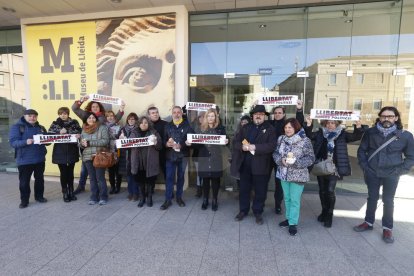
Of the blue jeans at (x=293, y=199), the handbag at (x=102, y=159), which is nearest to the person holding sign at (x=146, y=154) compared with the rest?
the handbag at (x=102, y=159)

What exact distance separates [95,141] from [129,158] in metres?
0.70

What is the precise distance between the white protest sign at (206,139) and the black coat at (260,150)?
267 millimetres

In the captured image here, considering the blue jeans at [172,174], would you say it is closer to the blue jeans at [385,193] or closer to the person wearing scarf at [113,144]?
the person wearing scarf at [113,144]

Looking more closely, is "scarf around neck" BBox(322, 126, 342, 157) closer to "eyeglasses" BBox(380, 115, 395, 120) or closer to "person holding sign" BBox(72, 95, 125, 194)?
"eyeglasses" BBox(380, 115, 395, 120)

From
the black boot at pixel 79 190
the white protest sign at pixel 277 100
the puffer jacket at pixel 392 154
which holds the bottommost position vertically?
the black boot at pixel 79 190

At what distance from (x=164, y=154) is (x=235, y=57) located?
113 inches

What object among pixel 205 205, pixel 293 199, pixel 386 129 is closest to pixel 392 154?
pixel 386 129

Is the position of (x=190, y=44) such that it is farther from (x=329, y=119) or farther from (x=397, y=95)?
(x=397, y=95)

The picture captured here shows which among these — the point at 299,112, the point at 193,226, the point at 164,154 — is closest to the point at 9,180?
the point at 164,154

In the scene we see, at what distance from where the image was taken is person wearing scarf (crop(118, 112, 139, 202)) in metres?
4.65

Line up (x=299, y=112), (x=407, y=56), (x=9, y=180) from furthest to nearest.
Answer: (x=9, y=180)
(x=407, y=56)
(x=299, y=112)

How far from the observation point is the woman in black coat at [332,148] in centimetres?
359

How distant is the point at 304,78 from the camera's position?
5.36 meters

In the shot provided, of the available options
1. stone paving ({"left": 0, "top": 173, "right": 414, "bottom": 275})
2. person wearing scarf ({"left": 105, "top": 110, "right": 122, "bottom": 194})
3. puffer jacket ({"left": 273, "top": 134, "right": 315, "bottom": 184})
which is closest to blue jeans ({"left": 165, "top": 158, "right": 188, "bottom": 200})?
stone paving ({"left": 0, "top": 173, "right": 414, "bottom": 275})
